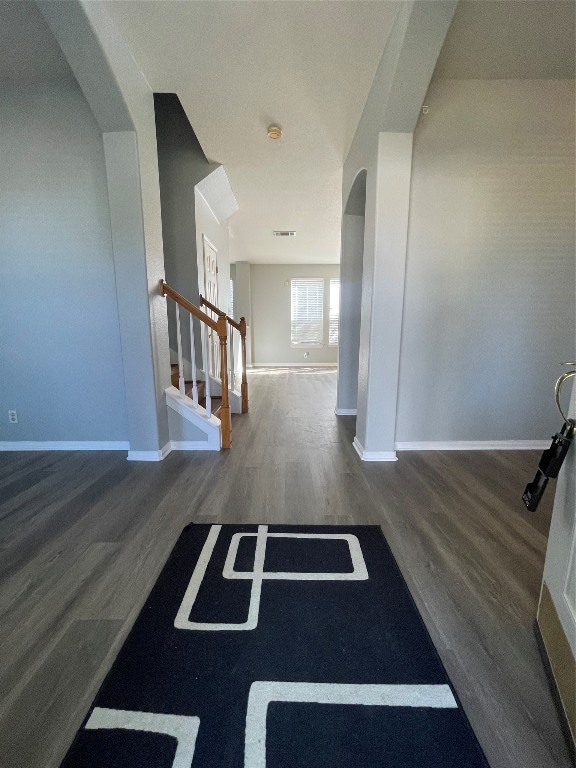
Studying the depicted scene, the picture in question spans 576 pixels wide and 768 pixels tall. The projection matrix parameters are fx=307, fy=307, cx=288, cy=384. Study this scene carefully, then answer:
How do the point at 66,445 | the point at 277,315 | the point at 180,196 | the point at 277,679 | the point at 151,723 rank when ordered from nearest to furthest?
1. the point at 151,723
2. the point at 277,679
3. the point at 66,445
4. the point at 180,196
5. the point at 277,315

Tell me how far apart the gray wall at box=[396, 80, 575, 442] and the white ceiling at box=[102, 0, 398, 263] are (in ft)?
2.28

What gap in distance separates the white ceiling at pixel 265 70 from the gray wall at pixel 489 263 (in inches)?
27.3

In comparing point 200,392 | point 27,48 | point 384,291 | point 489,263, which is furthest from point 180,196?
point 489,263

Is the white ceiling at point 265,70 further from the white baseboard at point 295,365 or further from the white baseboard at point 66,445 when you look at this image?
the white baseboard at point 295,365

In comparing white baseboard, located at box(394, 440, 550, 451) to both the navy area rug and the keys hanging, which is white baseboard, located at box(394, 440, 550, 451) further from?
the keys hanging

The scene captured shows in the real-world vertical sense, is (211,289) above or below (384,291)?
above

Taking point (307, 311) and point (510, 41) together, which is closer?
point (510, 41)

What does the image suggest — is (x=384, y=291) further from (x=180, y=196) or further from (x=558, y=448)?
(x=180, y=196)

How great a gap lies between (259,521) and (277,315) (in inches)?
279

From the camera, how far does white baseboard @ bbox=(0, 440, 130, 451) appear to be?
2586 millimetres

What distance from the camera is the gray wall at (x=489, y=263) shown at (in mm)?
2219

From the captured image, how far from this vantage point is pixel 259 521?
1.65 meters

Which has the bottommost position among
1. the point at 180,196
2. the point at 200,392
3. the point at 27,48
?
the point at 200,392

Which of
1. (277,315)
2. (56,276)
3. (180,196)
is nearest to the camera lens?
(56,276)
